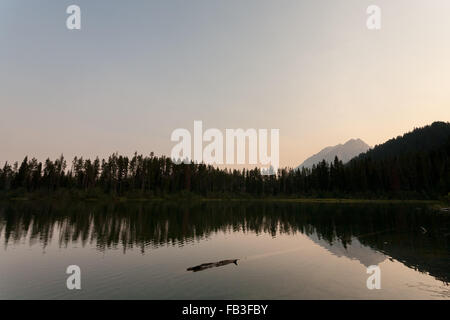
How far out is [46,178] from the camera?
152250mm

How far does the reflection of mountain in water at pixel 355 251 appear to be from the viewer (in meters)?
28.3

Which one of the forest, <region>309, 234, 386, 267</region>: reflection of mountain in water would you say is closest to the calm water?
<region>309, 234, 386, 267</region>: reflection of mountain in water

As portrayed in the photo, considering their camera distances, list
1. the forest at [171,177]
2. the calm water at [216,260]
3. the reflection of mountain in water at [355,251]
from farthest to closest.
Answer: the forest at [171,177], the reflection of mountain in water at [355,251], the calm water at [216,260]

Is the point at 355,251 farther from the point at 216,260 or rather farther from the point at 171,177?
the point at 171,177

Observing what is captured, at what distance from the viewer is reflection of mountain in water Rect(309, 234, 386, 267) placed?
1115 inches

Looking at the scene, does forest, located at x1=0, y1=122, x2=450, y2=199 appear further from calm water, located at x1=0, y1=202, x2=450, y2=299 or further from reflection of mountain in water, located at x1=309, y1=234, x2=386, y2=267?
reflection of mountain in water, located at x1=309, y1=234, x2=386, y2=267

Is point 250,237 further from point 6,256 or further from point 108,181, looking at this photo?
point 108,181

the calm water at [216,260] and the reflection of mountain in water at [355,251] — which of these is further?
the reflection of mountain in water at [355,251]

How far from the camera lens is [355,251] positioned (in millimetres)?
32438

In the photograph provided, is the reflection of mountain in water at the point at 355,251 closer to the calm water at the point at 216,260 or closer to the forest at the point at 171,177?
the calm water at the point at 216,260

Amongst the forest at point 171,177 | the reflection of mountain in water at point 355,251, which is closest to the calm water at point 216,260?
the reflection of mountain in water at point 355,251

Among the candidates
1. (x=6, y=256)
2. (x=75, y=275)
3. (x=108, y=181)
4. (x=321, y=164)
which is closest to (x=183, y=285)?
(x=75, y=275)
